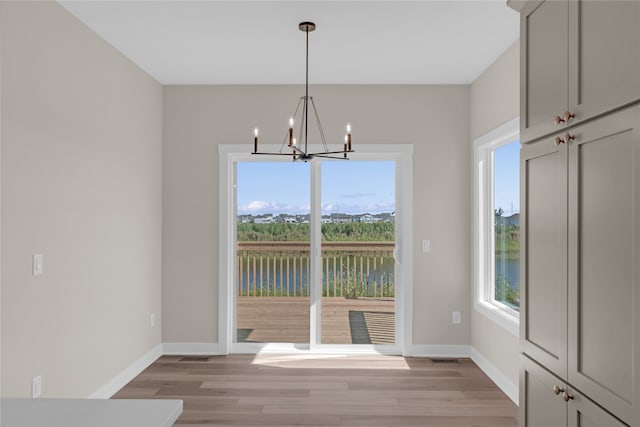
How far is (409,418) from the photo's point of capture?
3236 millimetres

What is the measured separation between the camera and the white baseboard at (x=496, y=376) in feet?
11.8

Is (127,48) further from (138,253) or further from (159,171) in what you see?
(138,253)

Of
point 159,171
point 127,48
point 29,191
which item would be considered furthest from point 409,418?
point 127,48

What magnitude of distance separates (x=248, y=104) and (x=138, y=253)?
180 centimetres

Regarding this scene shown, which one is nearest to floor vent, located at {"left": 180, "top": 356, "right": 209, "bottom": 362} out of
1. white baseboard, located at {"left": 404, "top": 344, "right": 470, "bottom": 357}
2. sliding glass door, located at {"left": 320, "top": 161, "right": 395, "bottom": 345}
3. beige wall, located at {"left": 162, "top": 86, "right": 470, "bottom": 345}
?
beige wall, located at {"left": 162, "top": 86, "right": 470, "bottom": 345}

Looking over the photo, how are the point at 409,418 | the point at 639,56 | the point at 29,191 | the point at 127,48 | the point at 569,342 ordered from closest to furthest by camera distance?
the point at 639,56, the point at 569,342, the point at 29,191, the point at 409,418, the point at 127,48

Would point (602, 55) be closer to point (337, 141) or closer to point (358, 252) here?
point (337, 141)

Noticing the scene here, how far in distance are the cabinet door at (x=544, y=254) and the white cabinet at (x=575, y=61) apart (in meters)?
0.12

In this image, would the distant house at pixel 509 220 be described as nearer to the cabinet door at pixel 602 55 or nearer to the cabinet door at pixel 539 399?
the cabinet door at pixel 539 399

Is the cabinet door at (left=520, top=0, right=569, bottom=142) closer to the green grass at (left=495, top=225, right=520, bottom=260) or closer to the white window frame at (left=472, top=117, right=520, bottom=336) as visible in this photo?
the green grass at (left=495, top=225, right=520, bottom=260)

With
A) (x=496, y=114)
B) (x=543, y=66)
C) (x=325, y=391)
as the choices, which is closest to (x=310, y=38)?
(x=496, y=114)

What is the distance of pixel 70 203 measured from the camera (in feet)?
10.1

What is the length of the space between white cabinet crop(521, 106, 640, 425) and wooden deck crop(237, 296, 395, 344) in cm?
295

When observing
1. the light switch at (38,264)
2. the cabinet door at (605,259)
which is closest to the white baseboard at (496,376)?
the cabinet door at (605,259)
